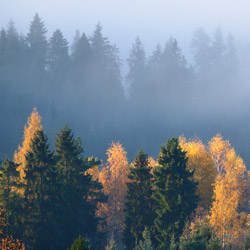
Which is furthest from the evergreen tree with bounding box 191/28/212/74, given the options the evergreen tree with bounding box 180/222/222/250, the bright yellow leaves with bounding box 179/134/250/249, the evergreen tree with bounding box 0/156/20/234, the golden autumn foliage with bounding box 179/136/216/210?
the evergreen tree with bounding box 180/222/222/250

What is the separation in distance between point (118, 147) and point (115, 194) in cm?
931

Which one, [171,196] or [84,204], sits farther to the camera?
[84,204]

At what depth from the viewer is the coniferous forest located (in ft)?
130

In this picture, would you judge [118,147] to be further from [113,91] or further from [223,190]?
[113,91]

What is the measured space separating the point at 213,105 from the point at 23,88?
53.1 m

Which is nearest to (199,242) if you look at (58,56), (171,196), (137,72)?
(171,196)

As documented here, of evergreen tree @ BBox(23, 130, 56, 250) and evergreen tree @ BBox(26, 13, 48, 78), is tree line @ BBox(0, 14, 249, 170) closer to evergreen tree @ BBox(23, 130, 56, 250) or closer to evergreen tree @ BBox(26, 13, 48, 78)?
evergreen tree @ BBox(26, 13, 48, 78)

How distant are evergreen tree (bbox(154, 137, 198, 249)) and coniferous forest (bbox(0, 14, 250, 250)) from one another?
0.11 metres

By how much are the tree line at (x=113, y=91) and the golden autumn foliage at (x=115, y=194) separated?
33.8 meters

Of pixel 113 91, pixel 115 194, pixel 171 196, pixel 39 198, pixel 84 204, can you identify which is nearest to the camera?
pixel 39 198

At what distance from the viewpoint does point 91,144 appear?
8994 centimetres

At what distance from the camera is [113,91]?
110875 millimetres

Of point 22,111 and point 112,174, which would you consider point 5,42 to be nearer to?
point 22,111

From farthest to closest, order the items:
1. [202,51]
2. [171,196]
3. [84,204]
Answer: [202,51] < [84,204] < [171,196]
